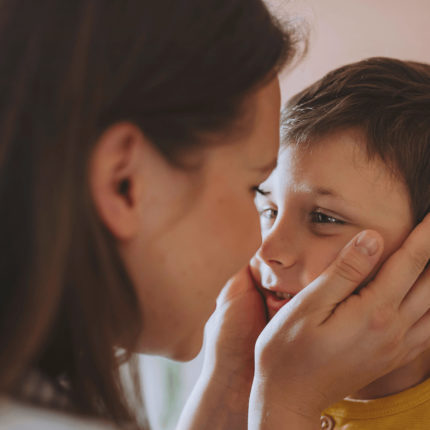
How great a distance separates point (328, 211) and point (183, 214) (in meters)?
0.41

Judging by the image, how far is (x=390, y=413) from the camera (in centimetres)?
98

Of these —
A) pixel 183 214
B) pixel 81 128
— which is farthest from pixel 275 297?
pixel 81 128

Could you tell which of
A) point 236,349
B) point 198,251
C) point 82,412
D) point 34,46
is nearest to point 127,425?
point 82,412

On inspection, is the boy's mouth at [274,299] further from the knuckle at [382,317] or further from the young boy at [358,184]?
the knuckle at [382,317]

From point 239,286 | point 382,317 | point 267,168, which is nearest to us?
point 267,168

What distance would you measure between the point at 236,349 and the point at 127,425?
0.51m

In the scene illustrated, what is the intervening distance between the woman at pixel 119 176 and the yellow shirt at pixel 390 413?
0.40 meters

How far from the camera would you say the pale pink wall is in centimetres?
136

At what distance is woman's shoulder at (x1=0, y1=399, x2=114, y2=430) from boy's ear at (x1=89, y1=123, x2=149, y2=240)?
0.61 ft

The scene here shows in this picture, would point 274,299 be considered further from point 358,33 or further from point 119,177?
point 358,33

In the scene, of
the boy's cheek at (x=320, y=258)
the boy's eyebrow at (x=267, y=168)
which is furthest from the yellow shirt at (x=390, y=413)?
the boy's eyebrow at (x=267, y=168)

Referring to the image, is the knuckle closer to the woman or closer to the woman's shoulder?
the woman

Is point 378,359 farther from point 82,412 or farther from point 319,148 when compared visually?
point 82,412

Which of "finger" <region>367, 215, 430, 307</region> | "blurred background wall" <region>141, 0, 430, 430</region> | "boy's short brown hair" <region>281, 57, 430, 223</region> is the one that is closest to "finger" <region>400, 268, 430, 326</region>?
"finger" <region>367, 215, 430, 307</region>
